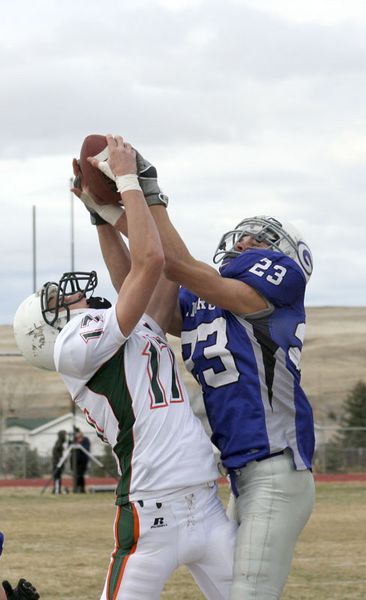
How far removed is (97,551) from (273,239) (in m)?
7.79

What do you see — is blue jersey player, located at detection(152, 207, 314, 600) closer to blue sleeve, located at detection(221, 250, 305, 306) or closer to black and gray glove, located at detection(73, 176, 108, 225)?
blue sleeve, located at detection(221, 250, 305, 306)

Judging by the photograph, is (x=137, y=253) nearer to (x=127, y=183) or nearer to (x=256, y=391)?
(x=127, y=183)

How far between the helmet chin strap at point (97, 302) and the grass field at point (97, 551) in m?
4.51

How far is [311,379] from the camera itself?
45125 mm

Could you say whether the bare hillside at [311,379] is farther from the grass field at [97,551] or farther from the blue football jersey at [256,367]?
the blue football jersey at [256,367]

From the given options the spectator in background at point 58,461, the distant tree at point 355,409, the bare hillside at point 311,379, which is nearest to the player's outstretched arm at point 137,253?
the spectator in background at point 58,461

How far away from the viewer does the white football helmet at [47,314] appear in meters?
4.73

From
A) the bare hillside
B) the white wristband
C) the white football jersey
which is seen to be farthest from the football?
the bare hillside

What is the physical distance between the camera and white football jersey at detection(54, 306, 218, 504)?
4.45 m

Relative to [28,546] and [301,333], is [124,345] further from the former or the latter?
[28,546]

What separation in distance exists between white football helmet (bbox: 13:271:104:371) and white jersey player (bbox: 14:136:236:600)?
0.12 m

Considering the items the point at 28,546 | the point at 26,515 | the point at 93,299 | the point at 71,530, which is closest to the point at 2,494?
the point at 26,515

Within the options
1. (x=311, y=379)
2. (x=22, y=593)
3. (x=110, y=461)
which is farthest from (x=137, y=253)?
(x=311, y=379)

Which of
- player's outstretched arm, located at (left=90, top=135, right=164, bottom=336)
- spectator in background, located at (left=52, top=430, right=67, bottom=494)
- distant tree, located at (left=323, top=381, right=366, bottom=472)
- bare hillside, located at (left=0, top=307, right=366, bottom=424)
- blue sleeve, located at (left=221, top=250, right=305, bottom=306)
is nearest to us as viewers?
player's outstretched arm, located at (left=90, top=135, right=164, bottom=336)
